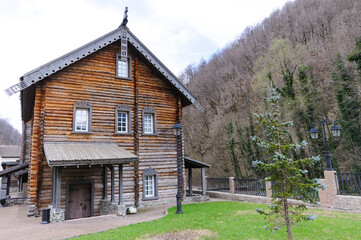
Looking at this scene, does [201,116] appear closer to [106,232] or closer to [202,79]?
[202,79]

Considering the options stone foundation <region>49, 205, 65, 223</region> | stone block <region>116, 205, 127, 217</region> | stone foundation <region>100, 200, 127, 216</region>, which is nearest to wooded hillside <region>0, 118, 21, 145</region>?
Result: stone foundation <region>100, 200, 127, 216</region>

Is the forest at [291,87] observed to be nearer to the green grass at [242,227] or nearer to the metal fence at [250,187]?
the metal fence at [250,187]

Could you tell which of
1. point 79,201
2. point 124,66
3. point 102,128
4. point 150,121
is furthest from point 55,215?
point 124,66

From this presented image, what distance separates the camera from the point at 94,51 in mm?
13766

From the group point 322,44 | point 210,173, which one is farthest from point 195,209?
point 322,44

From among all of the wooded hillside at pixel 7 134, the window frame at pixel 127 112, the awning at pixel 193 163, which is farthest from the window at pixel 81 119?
the wooded hillside at pixel 7 134

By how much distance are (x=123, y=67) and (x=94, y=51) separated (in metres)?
2.24

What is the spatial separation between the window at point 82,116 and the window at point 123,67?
10.3ft

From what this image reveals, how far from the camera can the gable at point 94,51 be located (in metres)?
11.8

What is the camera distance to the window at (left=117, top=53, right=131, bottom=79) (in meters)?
15.3

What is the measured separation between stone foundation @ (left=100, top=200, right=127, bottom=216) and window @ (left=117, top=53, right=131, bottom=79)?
26.2 ft

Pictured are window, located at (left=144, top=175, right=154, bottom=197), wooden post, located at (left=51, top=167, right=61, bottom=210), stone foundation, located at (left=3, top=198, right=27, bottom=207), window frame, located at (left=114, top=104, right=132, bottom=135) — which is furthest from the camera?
stone foundation, located at (left=3, top=198, right=27, bottom=207)

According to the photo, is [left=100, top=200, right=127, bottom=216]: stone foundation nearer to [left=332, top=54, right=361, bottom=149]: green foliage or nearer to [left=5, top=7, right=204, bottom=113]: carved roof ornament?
[left=5, top=7, right=204, bottom=113]: carved roof ornament

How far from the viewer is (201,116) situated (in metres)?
42.9
